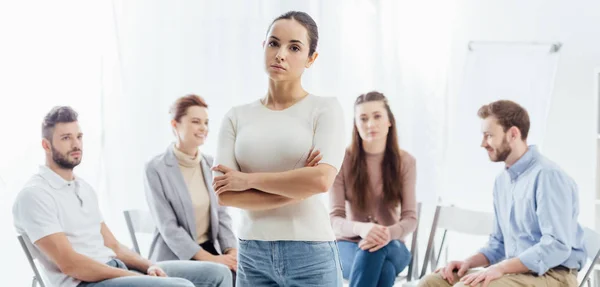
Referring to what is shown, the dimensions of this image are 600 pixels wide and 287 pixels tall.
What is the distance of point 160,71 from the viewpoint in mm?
3504

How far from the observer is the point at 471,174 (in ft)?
12.0

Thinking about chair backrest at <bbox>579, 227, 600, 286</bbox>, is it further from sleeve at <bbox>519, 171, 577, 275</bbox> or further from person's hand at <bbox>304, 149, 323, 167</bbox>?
person's hand at <bbox>304, 149, 323, 167</bbox>

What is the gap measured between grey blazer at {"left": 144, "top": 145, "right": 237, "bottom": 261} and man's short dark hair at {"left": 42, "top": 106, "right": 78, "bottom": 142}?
471mm

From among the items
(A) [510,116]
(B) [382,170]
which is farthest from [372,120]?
(A) [510,116]

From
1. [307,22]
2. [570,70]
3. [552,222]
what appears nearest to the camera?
[307,22]

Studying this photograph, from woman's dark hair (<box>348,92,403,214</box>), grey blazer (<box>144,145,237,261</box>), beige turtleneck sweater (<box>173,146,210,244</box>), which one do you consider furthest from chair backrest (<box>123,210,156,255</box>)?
woman's dark hair (<box>348,92,403,214</box>)

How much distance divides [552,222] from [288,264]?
49.8 inches

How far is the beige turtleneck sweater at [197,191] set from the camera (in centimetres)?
296

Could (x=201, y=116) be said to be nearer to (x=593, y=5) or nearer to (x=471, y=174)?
(x=471, y=174)

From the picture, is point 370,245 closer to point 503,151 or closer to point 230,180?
point 503,151

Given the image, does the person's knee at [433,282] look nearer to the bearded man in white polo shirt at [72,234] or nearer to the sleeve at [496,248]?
the sleeve at [496,248]

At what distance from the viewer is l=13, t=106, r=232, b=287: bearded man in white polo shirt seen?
238 cm

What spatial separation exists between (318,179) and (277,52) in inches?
11.7

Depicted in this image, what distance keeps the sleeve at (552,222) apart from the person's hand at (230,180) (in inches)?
50.0
